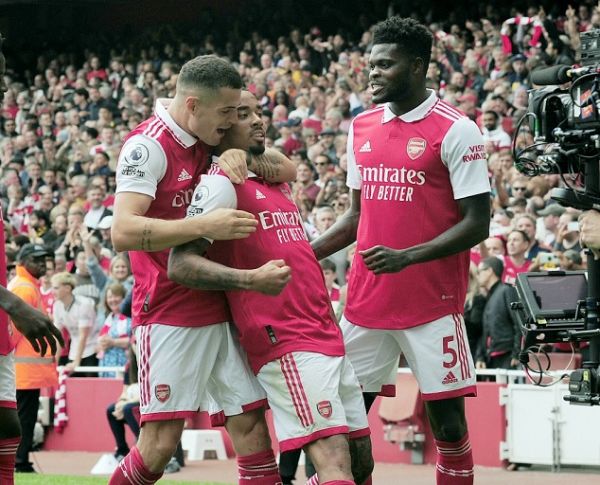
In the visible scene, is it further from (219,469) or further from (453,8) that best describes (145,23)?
(219,469)

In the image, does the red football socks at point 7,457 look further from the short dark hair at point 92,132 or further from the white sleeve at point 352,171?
the short dark hair at point 92,132

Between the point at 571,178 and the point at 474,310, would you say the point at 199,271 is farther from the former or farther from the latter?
the point at 474,310

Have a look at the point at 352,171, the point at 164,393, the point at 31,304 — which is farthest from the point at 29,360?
the point at 164,393

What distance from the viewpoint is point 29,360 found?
12.3 meters

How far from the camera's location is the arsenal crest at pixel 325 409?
18.7ft

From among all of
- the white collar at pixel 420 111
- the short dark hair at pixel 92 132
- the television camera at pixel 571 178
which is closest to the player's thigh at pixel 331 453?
the television camera at pixel 571 178

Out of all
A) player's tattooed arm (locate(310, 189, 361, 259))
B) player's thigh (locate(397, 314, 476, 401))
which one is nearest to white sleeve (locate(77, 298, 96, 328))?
player's tattooed arm (locate(310, 189, 361, 259))

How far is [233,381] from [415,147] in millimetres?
1661

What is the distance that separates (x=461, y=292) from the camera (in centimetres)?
698

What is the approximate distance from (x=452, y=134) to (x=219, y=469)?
6.35 metres

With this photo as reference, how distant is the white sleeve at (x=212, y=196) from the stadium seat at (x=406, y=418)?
6452 millimetres

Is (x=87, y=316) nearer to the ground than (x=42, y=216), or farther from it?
nearer to the ground

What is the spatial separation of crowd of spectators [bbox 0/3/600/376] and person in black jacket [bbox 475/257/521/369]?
0.19 ft

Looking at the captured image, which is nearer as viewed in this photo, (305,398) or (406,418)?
(305,398)
